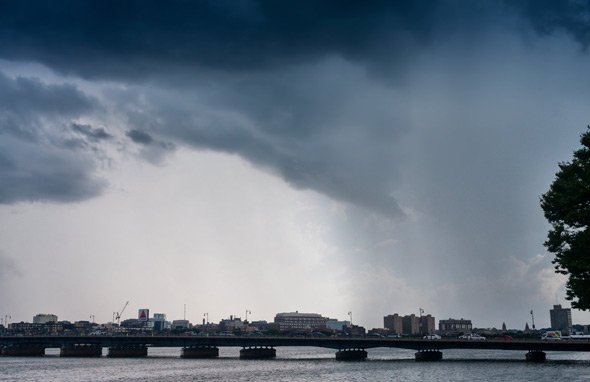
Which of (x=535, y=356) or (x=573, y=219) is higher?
(x=573, y=219)

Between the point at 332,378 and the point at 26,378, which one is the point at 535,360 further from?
the point at 26,378

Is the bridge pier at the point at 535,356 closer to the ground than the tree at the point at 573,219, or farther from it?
closer to the ground

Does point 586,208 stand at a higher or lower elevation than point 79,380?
higher

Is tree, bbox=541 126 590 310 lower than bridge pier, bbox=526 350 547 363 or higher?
higher

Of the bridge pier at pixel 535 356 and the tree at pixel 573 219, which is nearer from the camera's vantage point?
the tree at pixel 573 219

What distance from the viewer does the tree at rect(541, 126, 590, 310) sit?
2126 inches

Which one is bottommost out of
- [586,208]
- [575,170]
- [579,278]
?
[579,278]

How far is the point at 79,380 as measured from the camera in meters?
131

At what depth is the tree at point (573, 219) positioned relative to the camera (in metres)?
54.0

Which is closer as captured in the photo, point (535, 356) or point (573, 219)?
point (573, 219)

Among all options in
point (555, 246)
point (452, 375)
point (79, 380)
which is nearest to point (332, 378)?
point (452, 375)

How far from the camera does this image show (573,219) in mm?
55562

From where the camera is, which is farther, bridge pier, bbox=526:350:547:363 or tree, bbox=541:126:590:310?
bridge pier, bbox=526:350:547:363

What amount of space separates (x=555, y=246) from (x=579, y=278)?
3973 millimetres
